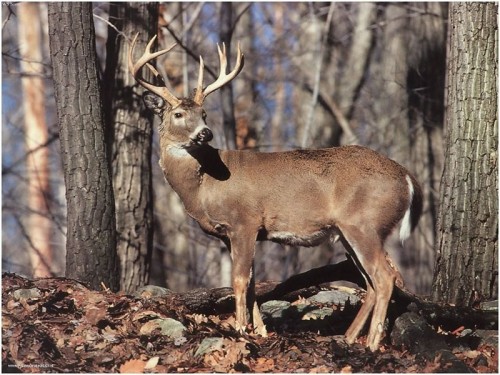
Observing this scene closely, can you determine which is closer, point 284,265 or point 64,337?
point 64,337

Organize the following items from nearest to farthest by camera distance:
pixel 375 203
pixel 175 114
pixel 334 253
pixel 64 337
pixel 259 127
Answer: pixel 64 337
pixel 375 203
pixel 175 114
pixel 334 253
pixel 259 127

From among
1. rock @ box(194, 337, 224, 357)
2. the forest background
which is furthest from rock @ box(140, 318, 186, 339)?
the forest background

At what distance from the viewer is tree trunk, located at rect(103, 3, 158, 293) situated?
9852 mm

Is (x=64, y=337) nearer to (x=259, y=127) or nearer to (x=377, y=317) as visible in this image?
(x=377, y=317)

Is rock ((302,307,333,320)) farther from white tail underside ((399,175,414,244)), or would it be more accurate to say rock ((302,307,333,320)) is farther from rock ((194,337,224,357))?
rock ((194,337,224,357))

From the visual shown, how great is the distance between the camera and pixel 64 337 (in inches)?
256

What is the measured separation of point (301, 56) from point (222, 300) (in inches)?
554

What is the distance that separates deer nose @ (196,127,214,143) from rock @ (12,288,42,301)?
6.24 ft

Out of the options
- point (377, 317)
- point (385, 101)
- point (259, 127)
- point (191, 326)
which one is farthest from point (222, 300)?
point (259, 127)

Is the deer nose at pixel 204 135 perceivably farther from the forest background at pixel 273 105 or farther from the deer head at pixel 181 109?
the forest background at pixel 273 105

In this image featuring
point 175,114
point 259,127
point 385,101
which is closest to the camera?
point 175,114

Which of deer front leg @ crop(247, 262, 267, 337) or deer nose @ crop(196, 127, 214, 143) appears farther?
deer front leg @ crop(247, 262, 267, 337)

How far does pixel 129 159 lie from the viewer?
9.91 metres

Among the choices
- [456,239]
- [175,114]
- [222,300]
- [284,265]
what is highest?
[175,114]
